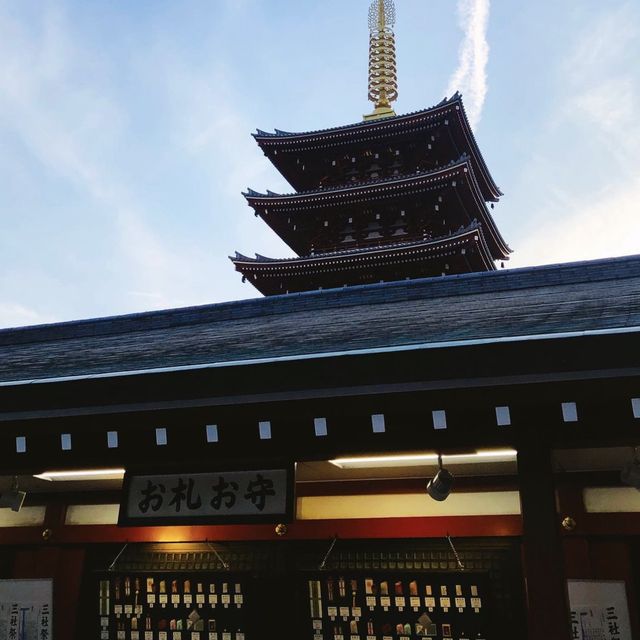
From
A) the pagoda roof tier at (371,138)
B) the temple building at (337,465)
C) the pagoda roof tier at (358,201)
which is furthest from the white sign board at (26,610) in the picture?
the pagoda roof tier at (371,138)

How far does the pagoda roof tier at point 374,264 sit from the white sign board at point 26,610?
11886 millimetres

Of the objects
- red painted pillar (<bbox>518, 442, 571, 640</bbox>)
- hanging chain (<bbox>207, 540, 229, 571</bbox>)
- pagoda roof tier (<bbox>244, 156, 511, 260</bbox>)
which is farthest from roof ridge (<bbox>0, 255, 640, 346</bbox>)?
pagoda roof tier (<bbox>244, 156, 511, 260</bbox>)

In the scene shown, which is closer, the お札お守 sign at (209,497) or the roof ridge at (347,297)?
the お札お守 sign at (209,497)

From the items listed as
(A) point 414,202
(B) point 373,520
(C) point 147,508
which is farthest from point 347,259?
(C) point 147,508

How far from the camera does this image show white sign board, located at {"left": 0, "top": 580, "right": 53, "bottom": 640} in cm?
724

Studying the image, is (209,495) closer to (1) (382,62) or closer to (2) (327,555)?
(2) (327,555)

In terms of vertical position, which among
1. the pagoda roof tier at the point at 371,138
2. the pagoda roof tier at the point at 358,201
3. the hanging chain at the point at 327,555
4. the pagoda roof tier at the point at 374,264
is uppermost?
the pagoda roof tier at the point at 371,138

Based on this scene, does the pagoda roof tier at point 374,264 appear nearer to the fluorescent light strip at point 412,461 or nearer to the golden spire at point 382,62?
the golden spire at point 382,62

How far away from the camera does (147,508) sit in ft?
16.2

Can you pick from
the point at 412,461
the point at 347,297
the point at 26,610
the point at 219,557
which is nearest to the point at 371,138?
the point at 347,297

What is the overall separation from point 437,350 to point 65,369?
144 inches

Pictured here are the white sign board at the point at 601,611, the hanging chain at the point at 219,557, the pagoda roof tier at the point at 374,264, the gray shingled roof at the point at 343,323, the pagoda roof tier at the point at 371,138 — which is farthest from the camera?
the pagoda roof tier at the point at 371,138

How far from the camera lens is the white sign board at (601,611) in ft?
→ 19.2

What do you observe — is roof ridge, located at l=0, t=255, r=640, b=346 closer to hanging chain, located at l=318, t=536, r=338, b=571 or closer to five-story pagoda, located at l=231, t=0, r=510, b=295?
hanging chain, located at l=318, t=536, r=338, b=571
